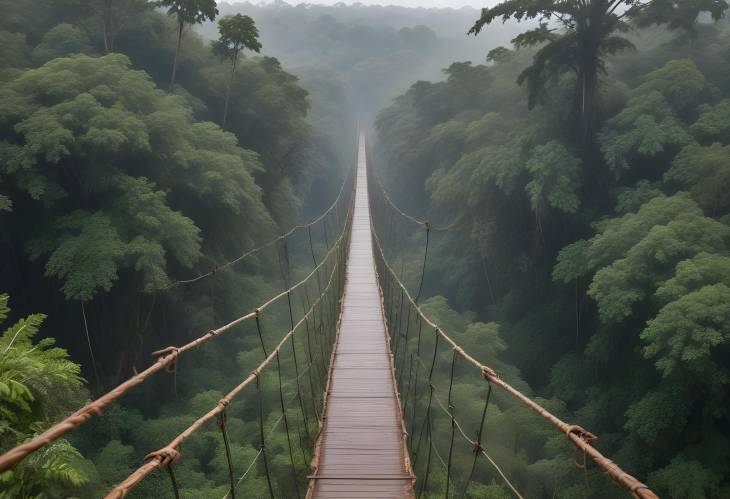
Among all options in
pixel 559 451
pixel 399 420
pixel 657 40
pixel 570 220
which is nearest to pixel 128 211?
pixel 399 420

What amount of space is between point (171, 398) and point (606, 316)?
565cm

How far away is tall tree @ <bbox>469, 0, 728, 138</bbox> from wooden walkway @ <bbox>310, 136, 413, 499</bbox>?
16.2 feet

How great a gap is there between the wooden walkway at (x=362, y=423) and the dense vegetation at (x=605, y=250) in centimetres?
184

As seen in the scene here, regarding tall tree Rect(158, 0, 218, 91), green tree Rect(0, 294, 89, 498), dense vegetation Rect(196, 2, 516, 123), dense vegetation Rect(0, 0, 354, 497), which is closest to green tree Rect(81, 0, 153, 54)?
dense vegetation Rect(0, 0, 354, 497)

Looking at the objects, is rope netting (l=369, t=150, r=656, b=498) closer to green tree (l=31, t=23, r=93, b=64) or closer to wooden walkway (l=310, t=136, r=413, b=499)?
wooden walkway (l=310, t=136, r=413, b=499)

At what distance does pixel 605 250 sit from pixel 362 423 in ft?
13.2

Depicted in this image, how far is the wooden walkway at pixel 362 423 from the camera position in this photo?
3184 millimetres

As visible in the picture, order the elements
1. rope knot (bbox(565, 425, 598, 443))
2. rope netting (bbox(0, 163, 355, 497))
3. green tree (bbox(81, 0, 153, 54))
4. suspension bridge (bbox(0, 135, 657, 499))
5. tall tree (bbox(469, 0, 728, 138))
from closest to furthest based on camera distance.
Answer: rope knot (bbox(565, 425, 598, 443)) < suspension bridge (bbox(0, 135, 657, 499)) < rope netting (bbox(0, 163, 355, 497)) < tall tree (bbox(469, 0, 728, 138)) < green tree (bbox(81, 0, 153, 54))

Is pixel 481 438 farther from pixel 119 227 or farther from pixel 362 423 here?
pixel 119 227

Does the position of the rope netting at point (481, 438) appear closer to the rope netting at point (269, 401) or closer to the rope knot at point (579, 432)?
the rope netting at point (269, 401)

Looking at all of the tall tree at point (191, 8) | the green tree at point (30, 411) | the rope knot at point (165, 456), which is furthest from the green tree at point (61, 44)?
the rope knot at point (165, 456)

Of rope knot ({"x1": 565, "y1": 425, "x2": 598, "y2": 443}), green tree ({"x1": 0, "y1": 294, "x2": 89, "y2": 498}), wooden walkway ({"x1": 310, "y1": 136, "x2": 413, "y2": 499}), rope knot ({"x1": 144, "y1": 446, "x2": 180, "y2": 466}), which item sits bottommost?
wooden walkway ({"x1": 310, "y1": 136, "x2": 413, "y2": 499})

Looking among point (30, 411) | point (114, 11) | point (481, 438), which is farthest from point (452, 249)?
point (30, 411)

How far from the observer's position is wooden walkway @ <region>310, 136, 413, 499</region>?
318cm
